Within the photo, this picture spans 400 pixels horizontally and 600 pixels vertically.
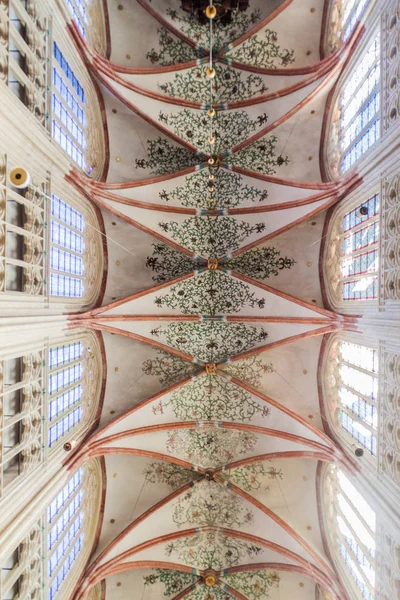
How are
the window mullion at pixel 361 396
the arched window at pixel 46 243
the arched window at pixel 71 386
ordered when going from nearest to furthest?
the arched window at pixel 46 243 < the window mullion at pixel 361 396 < the arched window at pixel 71 386

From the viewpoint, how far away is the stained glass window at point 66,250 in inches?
460

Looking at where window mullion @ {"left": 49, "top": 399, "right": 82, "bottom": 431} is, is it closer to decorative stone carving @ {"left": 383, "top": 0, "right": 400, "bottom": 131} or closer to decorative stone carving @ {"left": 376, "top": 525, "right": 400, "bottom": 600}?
Answer: decorative stone carving @ {"left": 376, "top": 525, "right": 400, "bottom": 600}

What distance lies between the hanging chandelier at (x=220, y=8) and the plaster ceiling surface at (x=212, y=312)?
0.81 feet

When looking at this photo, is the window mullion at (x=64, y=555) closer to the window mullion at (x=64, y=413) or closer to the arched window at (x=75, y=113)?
the window mullion at (x=64, y=413)

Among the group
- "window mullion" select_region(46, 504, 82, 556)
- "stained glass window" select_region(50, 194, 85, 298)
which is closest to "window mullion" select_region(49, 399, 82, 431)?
"window mullion" select_region(46, 504, 82, 556)

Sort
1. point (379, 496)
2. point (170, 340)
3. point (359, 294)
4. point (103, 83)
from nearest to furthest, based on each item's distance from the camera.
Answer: point (379, 496) < point (359, 294) < point (103, 83) < point (170, 340)

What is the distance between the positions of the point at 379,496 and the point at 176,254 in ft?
35.4

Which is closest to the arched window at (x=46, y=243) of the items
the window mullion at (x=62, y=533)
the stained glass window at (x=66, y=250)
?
the stained glass window at (x=66, y=250)

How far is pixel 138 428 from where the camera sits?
15.6 metres

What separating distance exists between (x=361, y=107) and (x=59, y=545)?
1627cm

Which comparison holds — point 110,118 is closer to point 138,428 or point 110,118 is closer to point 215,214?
point 215,214

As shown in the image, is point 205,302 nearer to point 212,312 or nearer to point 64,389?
point 212,312

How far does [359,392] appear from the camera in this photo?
41.4 feet

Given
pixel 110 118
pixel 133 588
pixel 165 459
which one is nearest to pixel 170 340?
pixel 165 459
